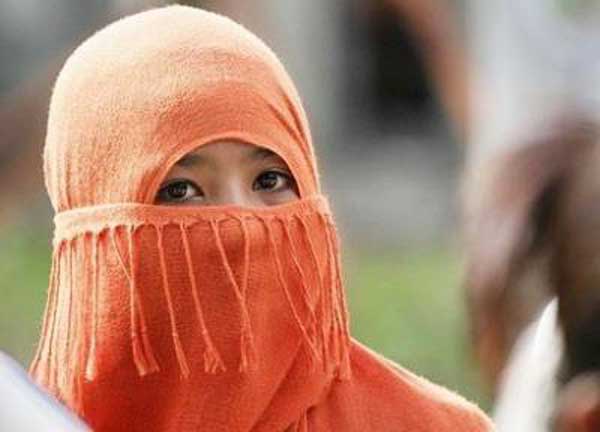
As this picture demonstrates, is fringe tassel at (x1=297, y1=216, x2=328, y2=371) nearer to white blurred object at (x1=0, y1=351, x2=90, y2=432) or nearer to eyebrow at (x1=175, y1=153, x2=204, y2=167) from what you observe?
eyebrow at (x1=175, y1=153, x2=204, y2=167)

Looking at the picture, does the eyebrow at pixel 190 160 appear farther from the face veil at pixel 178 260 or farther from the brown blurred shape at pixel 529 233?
the brown blurred shape at pixel 529 233

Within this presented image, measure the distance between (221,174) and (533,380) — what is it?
2.12ft

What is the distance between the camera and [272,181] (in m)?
3.40

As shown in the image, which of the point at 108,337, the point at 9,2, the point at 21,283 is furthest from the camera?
the point at 9,2

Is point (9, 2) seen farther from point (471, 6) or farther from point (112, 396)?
point (112, 396)

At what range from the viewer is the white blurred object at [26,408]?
9.98ft

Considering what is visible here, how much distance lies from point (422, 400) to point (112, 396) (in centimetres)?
44

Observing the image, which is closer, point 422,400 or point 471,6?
point 422,400

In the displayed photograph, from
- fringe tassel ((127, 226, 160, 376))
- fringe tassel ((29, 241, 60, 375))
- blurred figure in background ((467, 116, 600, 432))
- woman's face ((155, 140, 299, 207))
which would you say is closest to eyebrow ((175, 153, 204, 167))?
woman's face ((155, 140, 299, 207))

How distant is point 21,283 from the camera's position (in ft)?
24.5

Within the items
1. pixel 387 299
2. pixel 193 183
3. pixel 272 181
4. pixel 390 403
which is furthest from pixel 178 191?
pixel 387 299

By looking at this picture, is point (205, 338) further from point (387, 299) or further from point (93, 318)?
point (387, 299)

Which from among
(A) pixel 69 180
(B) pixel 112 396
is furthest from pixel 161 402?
(A) pixel 69 180

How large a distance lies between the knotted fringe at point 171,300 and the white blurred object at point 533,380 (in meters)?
→ 0.33
